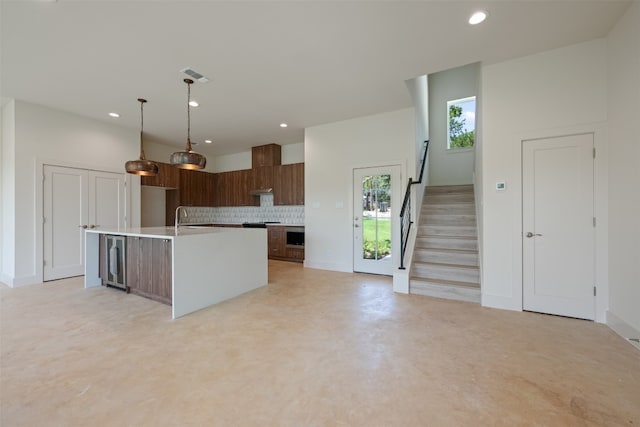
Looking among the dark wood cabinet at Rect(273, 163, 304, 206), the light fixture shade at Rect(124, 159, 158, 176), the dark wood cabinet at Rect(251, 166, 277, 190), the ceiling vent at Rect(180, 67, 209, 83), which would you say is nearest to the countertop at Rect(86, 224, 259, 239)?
the light fixture shade at Rect(124, 159, 158, 176)

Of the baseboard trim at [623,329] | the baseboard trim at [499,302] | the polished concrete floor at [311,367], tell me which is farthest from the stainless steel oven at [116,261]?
the baseboard trim at [623,329]

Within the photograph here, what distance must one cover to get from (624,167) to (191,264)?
15.1 ft

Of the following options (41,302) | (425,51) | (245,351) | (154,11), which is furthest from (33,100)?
(425,51)

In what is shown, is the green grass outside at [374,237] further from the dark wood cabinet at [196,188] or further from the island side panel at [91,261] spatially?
the dark wood cabinet at [196,188]

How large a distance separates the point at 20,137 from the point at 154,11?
3.94 meters

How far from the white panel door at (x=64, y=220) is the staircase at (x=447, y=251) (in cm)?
594

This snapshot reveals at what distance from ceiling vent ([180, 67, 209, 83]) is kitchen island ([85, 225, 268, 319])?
6.78 ft

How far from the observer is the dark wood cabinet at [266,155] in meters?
7.28

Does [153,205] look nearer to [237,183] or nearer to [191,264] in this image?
[237,183]

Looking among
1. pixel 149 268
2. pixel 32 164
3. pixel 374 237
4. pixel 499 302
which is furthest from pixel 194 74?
pixel 499 302

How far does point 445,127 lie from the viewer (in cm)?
695

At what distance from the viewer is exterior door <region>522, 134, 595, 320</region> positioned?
9.78ft

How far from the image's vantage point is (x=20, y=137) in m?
4.39

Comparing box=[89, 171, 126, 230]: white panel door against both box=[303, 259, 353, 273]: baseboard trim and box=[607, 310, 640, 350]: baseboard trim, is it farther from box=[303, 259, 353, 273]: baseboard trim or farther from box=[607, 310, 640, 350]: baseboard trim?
box=[607, 310, 640, 350]: baseboard trim
